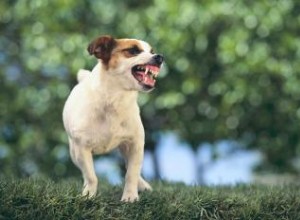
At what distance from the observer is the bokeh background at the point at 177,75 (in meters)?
11.3

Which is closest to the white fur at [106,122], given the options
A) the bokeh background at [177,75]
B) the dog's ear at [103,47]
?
the dog's ear at [103,47]

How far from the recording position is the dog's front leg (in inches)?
224

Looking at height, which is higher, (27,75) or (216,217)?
(27,75)

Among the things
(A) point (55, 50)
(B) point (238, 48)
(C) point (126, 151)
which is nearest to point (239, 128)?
(B) point (238, 48)

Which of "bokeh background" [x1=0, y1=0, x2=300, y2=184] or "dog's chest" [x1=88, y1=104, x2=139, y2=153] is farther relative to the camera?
"bokeh background" [x1=0, y1=0, x2=300, y2=184]

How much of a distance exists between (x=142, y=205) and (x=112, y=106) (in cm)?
70

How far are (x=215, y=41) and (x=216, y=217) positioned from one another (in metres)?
6.67

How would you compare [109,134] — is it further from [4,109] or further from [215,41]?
[4,109]

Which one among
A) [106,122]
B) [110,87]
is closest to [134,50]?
[110,87]

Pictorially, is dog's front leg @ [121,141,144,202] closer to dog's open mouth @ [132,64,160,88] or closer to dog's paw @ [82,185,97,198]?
dog's paw @ [82,185,97,198]

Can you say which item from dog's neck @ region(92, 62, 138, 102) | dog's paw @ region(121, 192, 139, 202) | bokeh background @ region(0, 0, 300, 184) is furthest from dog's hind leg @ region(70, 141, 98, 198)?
bokeh background @ region(0, 0, 300, 184)

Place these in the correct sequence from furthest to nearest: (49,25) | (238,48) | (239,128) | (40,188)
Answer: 1. (239,128)
2. (49,25)
3. (238,48)
4. (40,188)

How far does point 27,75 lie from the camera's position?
1313cm

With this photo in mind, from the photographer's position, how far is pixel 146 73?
210 inches
